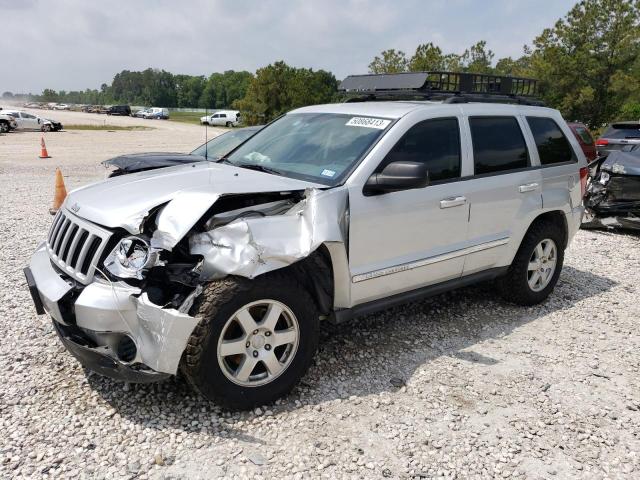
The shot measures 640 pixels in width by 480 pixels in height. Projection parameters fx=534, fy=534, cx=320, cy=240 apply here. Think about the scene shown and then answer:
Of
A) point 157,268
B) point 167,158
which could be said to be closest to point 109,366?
point 157,268

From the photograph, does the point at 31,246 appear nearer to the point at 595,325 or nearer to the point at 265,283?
the point at 265,283

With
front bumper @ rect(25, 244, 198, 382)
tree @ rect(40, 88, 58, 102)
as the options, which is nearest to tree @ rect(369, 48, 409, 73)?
front bumper @ rect(25, 244, 198, 382)

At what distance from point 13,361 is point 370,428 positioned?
8.26 ft

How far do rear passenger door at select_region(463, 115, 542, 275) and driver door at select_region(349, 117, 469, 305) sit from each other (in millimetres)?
160

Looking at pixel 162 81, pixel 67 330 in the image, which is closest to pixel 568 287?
pixel 67 330

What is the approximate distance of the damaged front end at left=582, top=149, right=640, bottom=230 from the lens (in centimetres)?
811

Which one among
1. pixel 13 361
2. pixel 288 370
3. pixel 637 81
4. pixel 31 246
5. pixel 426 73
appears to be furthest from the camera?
pixel 637 81

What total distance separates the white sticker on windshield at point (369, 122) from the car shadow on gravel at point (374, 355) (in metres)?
1.66

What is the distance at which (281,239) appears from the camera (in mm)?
3129

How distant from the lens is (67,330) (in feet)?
10.2

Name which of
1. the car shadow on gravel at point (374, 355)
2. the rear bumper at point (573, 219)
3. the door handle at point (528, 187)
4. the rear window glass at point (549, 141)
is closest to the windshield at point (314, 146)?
the car shadow on gravel at point (374, 355)

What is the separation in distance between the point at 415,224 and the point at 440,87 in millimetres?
1715

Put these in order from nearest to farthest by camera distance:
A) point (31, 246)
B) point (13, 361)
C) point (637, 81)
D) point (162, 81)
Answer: point (13, 361) → point (31, 246) → point (637, 81) → point (162, 81)

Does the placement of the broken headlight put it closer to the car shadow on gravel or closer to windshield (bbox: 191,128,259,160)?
the car shadow on gravel
